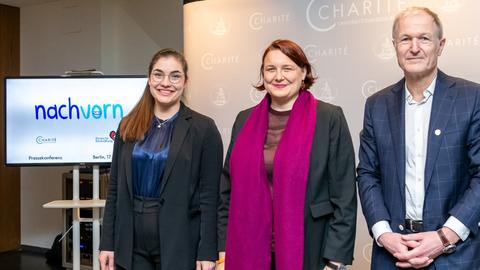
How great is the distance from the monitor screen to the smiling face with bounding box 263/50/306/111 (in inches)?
67.3

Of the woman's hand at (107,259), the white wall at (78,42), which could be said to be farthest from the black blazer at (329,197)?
the white wall at (78,42)

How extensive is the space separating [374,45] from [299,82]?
128cm

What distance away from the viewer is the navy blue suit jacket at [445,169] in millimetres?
1648

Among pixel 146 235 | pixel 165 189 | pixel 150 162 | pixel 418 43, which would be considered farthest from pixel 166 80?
pixel 418 43

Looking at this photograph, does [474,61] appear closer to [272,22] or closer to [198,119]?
[272,22]

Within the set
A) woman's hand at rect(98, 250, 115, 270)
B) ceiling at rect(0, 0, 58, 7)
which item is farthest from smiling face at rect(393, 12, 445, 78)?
ceiling at rect(0, 0, 58, 7)

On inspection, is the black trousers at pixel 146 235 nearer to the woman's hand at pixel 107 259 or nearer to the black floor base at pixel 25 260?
the woman's hand at pixel 107 259

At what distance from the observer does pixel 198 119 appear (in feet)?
6.95

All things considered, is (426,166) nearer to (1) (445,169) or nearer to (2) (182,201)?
(1) (445,169)

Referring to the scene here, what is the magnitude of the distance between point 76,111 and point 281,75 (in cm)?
196

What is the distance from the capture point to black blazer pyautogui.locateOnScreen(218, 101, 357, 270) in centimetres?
176

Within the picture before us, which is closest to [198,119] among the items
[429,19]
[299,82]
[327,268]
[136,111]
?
[136,111]

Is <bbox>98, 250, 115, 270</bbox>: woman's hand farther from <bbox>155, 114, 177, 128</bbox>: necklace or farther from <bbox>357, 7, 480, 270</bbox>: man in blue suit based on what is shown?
<bbox>357, 7, 480, 270</bbox>: man in blue suit

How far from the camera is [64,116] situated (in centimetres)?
337
